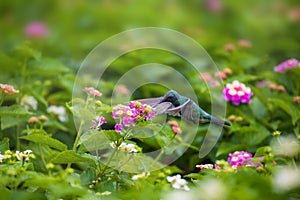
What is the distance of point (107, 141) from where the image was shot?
2117 millimetres

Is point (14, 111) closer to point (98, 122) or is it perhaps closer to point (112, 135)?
point (98, 122)

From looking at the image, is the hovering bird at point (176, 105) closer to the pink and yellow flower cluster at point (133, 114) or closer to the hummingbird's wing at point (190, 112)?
the hummingbird's wing at point (190, 112)

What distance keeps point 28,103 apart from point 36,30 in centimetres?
202

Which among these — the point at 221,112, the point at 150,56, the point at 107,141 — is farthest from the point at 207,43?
the point at 107,141

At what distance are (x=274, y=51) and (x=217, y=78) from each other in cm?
147

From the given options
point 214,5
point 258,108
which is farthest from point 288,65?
point 214,5

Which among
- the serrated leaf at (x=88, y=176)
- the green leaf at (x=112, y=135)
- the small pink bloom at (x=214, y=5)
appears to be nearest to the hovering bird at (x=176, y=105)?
the green leaf at (x=112, y=135)

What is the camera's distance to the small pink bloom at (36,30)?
4625 mm

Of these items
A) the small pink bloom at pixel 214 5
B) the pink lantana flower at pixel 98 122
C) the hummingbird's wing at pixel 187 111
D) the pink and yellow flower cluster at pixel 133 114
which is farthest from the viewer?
the small pink bloom at pixel 214 5

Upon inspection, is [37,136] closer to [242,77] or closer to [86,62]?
[242,77]

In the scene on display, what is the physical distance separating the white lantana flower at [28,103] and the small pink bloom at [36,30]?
192 centimetres

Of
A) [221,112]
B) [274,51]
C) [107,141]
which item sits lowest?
[107,141]

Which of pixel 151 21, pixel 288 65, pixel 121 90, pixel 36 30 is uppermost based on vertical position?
pixel 151 21

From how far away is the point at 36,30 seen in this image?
4660mm
